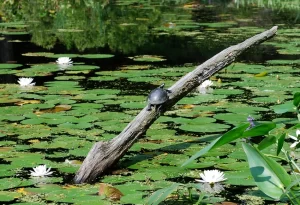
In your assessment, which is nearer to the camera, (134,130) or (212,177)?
(212,177)

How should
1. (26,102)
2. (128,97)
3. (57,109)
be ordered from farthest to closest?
(128,97), (26,102), (57,109)

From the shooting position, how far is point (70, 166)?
2795 millimetres

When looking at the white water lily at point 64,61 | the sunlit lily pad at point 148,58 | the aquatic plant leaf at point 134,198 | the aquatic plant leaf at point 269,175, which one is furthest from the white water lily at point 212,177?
the sunlit lily pad at point 148,58

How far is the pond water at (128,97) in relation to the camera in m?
2.62

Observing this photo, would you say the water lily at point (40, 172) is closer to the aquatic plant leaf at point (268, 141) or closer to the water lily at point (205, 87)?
the aquatic plant leaf at point (268, 141)

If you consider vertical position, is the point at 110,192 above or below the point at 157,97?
below

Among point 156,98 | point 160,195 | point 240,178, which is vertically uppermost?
point 156,98

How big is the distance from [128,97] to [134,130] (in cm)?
135

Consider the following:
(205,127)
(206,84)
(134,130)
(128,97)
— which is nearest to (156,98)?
(134,130)

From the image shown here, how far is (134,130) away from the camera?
9.13 feet

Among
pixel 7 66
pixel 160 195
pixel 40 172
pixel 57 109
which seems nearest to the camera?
pixel 160 195

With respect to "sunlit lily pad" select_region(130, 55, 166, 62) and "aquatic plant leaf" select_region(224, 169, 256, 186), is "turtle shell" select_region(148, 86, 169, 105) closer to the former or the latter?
"aquatic plant leaf" select_region(224, 169, 256, 186)

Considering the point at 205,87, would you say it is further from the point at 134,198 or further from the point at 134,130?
the point at 134,198

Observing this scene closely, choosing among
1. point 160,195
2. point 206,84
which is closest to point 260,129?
point 160,195
